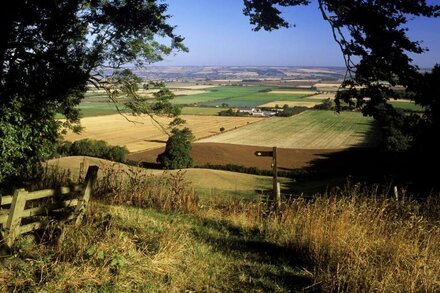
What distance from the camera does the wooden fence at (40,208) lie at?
17.9ft

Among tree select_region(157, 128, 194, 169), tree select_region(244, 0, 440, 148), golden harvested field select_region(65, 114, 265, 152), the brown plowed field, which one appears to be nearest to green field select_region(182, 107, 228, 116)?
golden harvested field select_region(65, 114, 265, 152)

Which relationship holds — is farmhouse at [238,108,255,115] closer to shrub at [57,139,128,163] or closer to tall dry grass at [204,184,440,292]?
shrub at [57,139,128,163]

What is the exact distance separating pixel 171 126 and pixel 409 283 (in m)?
11.9

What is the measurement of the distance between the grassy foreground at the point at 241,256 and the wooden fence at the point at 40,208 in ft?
0.73

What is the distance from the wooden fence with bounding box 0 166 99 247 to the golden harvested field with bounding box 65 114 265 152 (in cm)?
4711

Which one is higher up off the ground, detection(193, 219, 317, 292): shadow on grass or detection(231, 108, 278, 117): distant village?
detection(193, 219, 317, 292): shadow on grass

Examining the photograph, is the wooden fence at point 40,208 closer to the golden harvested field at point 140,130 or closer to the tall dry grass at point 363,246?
the tall dry grass at point 363,246

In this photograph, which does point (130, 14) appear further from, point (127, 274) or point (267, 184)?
point (267, 184)

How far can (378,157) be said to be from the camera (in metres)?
47.8

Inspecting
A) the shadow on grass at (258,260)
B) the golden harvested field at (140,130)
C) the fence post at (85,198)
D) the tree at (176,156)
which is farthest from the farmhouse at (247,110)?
the fence post at (85,198)

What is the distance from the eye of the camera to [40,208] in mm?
5797

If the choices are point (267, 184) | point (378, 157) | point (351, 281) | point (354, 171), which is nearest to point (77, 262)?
point (351, 281)

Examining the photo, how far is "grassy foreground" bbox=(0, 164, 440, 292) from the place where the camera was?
4691mm

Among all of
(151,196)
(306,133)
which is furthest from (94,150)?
(306,133)
